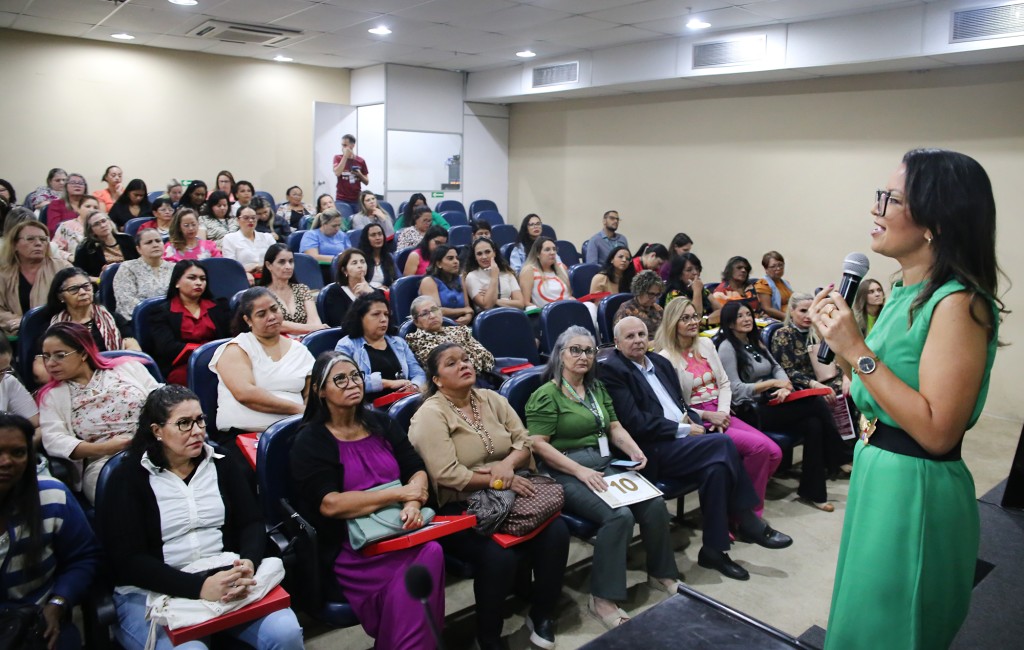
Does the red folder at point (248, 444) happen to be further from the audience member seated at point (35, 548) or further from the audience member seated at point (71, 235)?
the audience member seated at point (71, 235)

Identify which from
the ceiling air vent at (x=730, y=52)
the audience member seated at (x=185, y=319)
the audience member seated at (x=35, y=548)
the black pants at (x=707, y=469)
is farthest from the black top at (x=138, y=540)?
the ceiling air vent at (x=730, y=52)

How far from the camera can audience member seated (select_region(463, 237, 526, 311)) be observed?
5621 millimetres

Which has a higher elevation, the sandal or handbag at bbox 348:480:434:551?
handbag at bbox 348:480:434:551

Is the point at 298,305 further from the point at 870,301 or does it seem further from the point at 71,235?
the point at 870,301

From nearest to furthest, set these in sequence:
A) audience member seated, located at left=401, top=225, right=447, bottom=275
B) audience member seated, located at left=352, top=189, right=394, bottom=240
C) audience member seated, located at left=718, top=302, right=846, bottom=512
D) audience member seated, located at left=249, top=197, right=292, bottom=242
Answer: audience member seated, located at left=718, top=302, right=846, bottom=512
audience member seated, located at left=401, top=225, right=447, bottom=275
audience member seated, located at left=249, top=197, right=292, bottom=242
audience member seated, located at left=352, top=189, right=394, bottom=240

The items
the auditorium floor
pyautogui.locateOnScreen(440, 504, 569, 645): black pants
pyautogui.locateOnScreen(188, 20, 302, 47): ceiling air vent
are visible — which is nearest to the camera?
pyautogui.locateOnScreen(440, 504, 569, 645): black pants

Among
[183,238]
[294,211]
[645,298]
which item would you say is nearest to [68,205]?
[294,211]


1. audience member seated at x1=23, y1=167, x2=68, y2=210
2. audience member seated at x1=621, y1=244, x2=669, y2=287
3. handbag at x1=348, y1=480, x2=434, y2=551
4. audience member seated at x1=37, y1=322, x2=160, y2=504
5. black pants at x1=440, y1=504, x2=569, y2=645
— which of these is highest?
audience member seated at x1=23, y1=167, x2=68, y2=210

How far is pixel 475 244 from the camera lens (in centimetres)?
564

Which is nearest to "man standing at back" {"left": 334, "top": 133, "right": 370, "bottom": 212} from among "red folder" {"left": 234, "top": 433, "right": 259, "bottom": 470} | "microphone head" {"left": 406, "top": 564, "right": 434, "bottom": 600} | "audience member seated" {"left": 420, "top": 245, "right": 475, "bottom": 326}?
"audience member seated" {"left": 420, "top": 245, "right": 475, "bottom": 326}

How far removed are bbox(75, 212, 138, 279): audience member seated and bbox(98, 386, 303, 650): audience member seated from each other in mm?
3442

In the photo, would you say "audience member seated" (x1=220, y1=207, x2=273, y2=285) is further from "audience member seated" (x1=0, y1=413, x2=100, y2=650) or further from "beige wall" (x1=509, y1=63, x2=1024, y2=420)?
"beige wall" (x1=509, y1=63, x2=1024, y2=420)

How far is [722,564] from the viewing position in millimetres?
3350

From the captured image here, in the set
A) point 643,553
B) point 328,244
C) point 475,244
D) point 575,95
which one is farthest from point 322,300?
point 575,95
